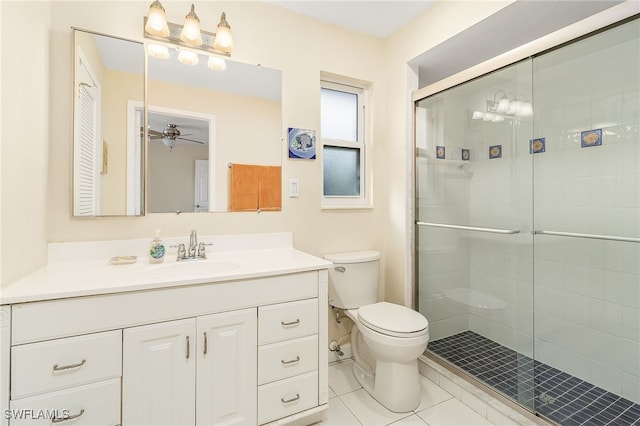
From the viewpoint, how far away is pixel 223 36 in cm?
167

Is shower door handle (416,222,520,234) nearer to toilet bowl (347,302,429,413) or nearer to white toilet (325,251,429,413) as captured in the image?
white toilet (325,251,429,413)

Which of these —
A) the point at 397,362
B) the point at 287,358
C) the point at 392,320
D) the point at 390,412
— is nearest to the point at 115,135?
the point at 287,358

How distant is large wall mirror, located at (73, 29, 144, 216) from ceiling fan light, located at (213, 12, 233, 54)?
0.40 m

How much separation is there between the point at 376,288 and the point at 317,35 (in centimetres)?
180

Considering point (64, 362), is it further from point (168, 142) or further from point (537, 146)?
point (537, 146)

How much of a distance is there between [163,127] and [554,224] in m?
2.24

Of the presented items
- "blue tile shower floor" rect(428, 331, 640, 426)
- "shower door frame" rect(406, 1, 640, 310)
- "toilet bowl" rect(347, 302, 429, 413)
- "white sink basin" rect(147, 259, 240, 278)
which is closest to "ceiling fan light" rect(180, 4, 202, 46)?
"white sink basin" rect(147, 259, 240, 278)

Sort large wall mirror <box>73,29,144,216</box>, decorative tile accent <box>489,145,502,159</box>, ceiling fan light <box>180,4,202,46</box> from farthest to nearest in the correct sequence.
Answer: decorative tile accent <box>489,145,502,159</box> → ceiling fan light <box>180,4,202,46</box> → large wall mirror <box>73,29,144,216</box>

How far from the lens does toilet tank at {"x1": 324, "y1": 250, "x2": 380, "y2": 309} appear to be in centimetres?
197

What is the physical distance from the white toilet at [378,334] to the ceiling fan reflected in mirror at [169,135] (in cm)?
116

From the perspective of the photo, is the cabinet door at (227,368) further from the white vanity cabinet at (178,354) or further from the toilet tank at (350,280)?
the toilet tank at (350,280)

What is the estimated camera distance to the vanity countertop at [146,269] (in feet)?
3.42

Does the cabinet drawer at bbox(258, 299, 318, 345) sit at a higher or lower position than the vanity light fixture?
lower

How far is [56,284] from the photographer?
1087 mm
